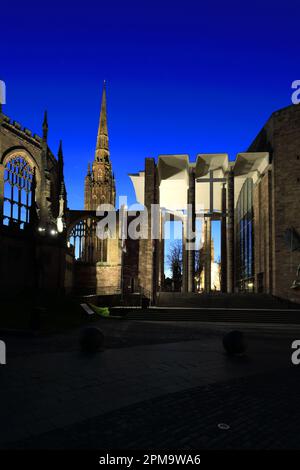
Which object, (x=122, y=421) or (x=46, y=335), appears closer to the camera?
(x=122, y=421)

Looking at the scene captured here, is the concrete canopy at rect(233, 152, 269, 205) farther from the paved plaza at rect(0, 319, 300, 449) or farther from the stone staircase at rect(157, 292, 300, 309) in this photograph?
the paved plaza at rect(0, 319, 300, 449)

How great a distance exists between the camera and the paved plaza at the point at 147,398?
426cm

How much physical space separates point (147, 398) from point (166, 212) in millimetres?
45334

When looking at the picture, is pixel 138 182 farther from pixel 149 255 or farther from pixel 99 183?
pixel 99 183

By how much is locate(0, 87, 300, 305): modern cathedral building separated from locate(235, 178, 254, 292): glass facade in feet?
0.40

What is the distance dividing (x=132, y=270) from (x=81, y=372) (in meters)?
45.8

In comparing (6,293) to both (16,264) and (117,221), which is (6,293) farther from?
(117,221)

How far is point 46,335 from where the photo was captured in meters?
13.9

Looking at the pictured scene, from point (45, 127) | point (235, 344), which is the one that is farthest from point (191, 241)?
point (235, 344)

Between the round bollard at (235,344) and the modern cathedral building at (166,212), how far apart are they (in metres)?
19.0

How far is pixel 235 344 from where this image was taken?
32.7 feet

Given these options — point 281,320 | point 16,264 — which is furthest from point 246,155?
point 16,264

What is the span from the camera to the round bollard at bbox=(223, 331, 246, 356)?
9.96m

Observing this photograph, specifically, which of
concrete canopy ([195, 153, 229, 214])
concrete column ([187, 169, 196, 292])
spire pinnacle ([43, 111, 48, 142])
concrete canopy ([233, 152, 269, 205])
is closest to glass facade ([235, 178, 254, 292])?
concrete canopy ([195, 153, 229, 214])
